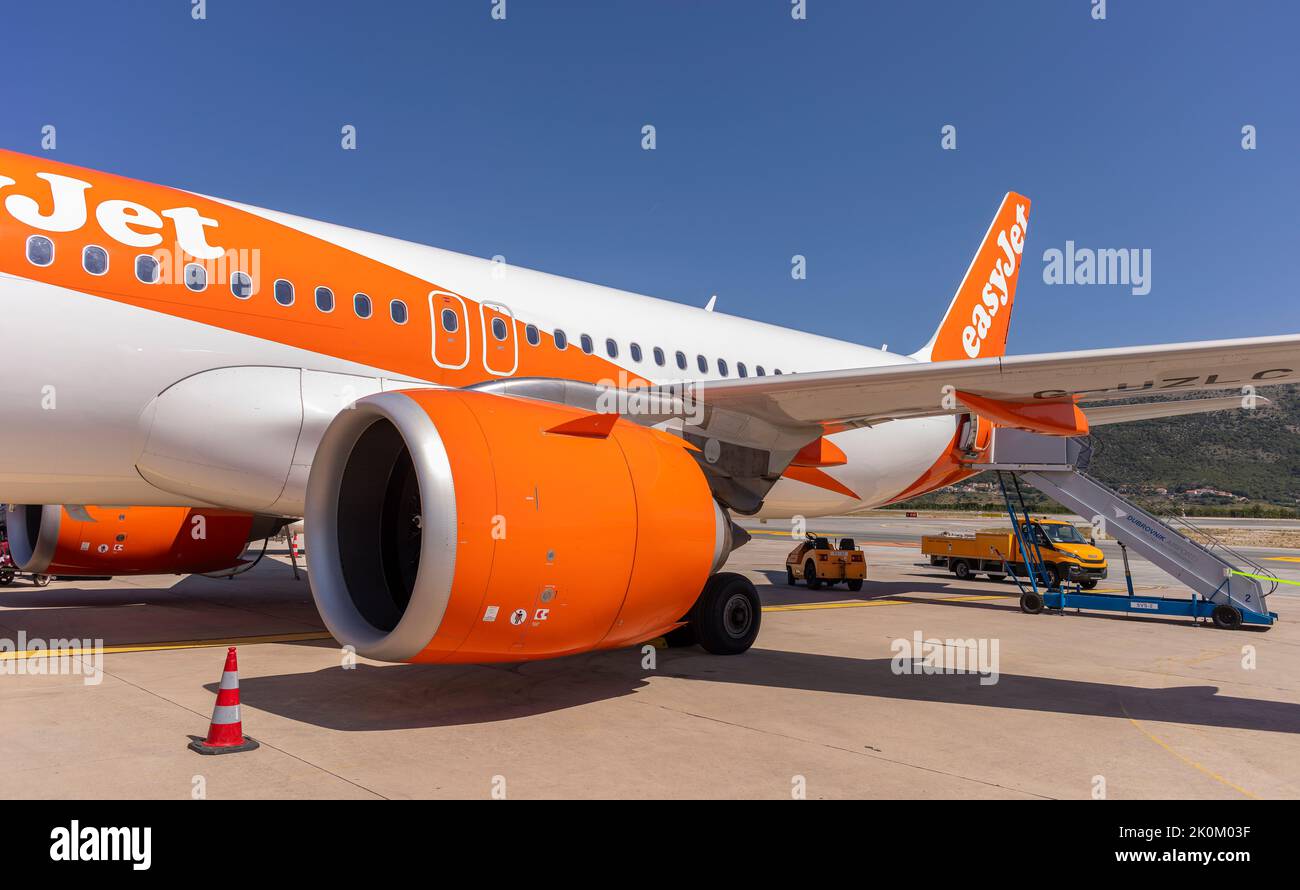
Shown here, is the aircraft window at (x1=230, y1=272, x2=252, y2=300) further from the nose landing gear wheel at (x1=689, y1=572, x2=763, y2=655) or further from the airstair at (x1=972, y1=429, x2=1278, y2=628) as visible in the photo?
the airstair at (x1=972, y1=429, x2=1278, y2=628)

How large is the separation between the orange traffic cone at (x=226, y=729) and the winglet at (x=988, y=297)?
1200cm

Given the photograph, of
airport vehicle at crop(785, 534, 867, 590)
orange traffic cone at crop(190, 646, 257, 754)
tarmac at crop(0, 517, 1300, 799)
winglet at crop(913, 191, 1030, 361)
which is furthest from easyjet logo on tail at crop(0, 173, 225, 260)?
airport vehicle at crop(785, 534, 867, 590)

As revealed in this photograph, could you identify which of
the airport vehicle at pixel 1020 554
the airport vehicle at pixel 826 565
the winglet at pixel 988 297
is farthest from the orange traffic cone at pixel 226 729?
the airport vehicle at pixel 1020 554

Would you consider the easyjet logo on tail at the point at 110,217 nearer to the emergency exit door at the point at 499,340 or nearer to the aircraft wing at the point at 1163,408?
the emergency exit door at the point at 499,340

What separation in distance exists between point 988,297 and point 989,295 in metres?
0.05

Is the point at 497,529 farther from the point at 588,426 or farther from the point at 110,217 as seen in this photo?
the point at 110,217

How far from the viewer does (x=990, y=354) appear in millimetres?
15188

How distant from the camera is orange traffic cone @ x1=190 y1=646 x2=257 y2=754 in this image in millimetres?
4539

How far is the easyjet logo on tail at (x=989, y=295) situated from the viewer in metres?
14.6

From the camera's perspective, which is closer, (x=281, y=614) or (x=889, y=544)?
(x=281, y=614)
